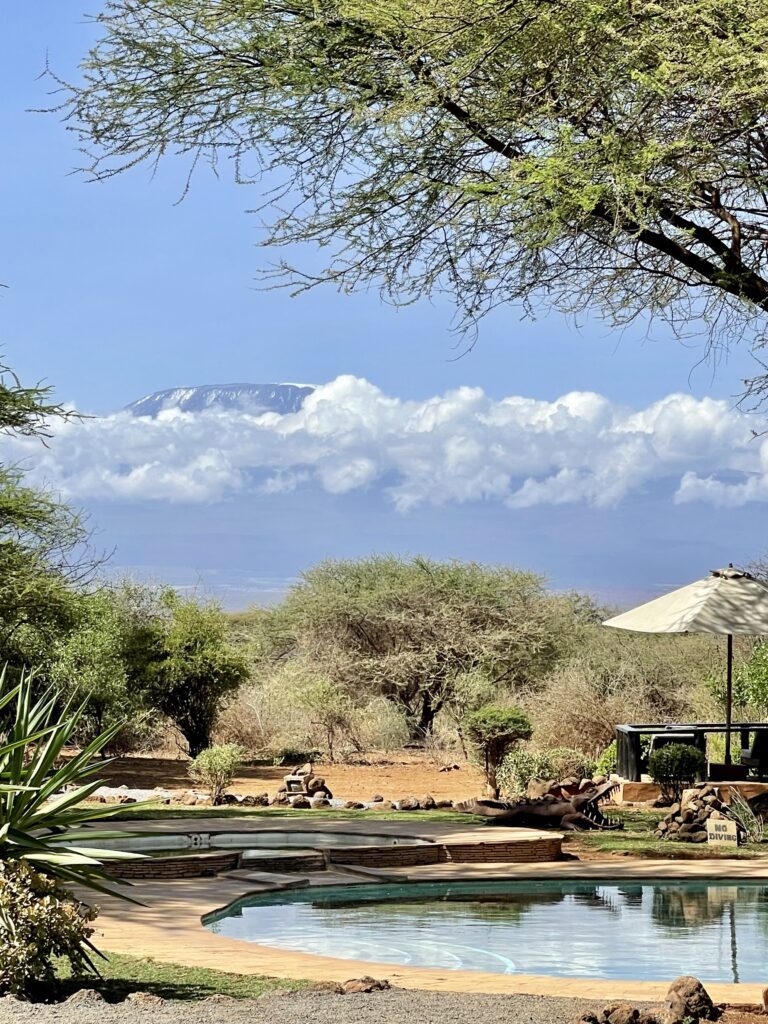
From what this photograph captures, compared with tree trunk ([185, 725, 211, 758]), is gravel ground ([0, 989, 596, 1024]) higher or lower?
lower

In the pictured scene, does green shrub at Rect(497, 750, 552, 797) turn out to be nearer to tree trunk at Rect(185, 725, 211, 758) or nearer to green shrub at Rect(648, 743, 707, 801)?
green shrub at Rect(648, 743, 707, 801)

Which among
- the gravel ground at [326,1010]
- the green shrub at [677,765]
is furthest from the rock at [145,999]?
the green shrub at [677,765]

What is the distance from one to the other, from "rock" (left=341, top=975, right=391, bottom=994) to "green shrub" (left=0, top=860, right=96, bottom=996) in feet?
4.29

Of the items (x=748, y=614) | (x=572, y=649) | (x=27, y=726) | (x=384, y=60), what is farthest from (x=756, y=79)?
(x=572, y=649)

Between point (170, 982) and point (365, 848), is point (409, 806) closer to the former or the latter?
point (365, 848)

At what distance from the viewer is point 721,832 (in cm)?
1401

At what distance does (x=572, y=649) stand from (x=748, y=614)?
53.3 ft

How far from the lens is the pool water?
27.6 ft

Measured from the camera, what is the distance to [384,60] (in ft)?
38.1

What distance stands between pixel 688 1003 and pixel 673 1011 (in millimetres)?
89

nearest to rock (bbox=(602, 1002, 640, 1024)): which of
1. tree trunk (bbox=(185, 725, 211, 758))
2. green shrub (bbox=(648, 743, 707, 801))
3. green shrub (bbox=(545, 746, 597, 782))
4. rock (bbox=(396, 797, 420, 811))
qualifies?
rock (bbox=(396, 797, 420, 811))

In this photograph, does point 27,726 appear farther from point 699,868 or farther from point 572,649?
point 572,649

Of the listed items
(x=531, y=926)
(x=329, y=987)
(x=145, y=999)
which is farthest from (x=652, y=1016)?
(x=531, y=926)

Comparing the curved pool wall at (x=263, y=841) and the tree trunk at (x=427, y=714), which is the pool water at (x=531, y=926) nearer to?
the curved pool wall at (x=263, y=841)
